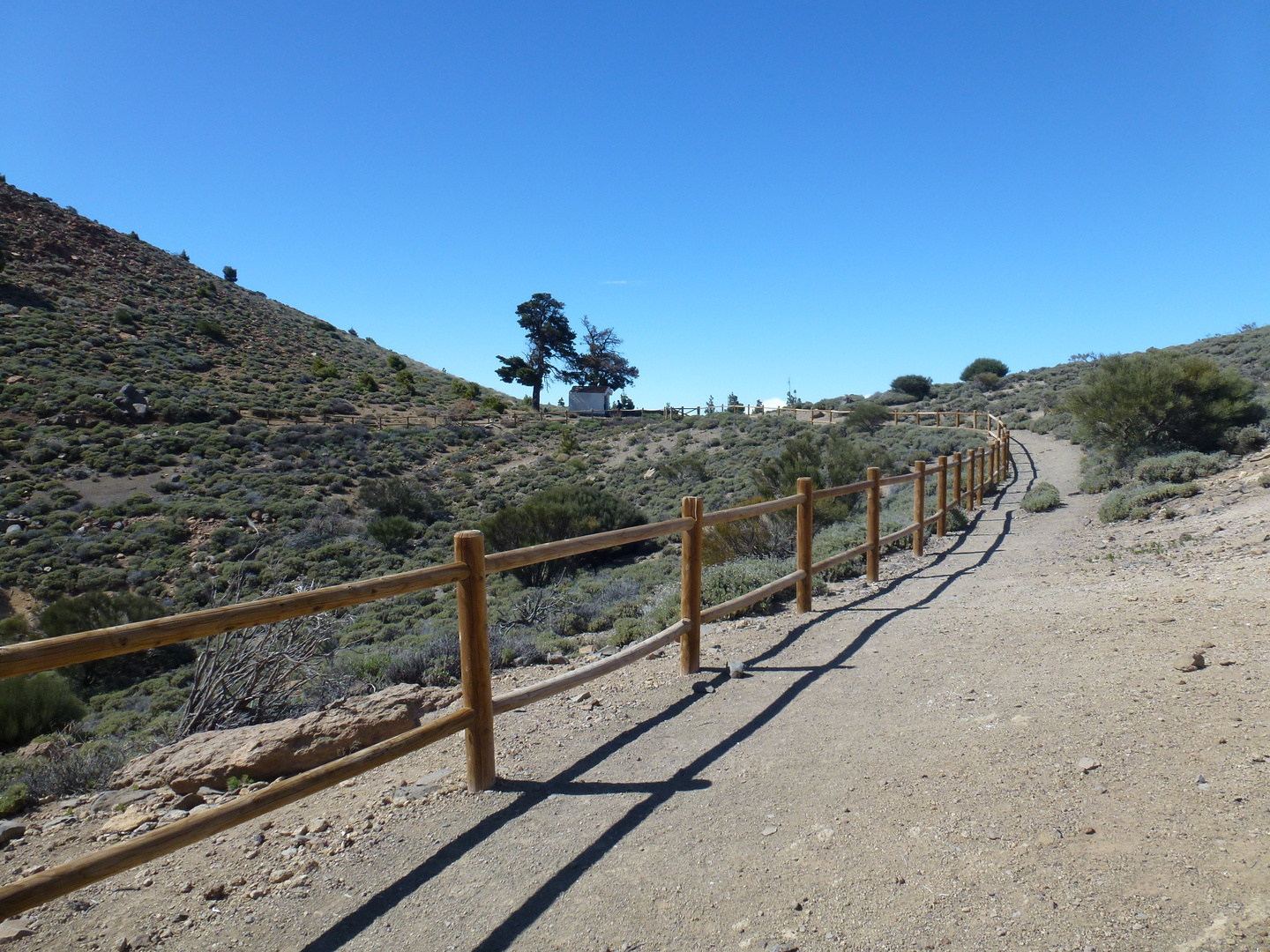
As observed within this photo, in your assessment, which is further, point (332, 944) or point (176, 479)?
point (176, 479)

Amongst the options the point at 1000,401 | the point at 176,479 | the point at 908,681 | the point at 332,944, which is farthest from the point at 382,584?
the point at 1000,401

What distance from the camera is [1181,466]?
49.4 feet

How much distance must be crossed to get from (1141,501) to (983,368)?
59.9 meters

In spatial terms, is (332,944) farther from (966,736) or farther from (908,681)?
(908,681)

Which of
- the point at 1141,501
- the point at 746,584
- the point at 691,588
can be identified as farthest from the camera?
the point at 1141,501

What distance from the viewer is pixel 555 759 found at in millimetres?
4703

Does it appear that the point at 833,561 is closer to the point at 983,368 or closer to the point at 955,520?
the point at 955,520

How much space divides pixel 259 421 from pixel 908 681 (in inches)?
1597

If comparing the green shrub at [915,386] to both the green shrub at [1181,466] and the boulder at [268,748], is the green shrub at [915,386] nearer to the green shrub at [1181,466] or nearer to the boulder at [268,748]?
the green shrub at [1181,466]

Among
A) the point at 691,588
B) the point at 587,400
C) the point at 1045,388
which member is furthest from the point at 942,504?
the point at 587,400

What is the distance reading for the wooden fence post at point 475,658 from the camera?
4.02 m

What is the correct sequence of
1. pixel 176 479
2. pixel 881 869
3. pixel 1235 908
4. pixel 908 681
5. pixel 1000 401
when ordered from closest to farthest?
pixel 1235 908 → pixel 881 869 → pixel 908 681 → pixel 176 479 → pixel 1000 401

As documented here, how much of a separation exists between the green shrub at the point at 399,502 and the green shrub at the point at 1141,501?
22.8m

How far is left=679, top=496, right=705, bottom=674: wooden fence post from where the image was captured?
598 centimetres
